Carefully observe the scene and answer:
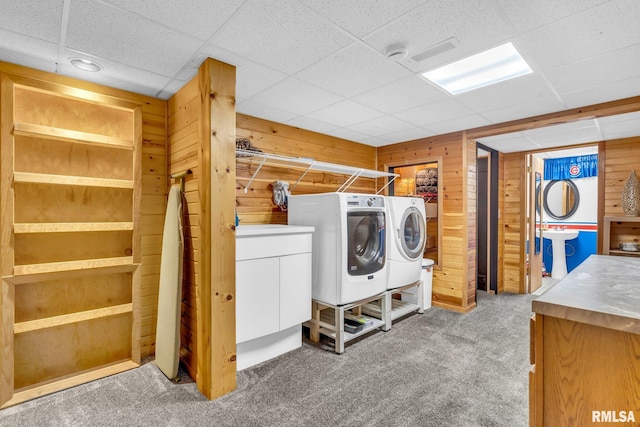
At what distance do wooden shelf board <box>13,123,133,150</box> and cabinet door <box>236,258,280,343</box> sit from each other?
135 centimetres

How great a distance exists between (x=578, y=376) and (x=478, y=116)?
291 centimetres

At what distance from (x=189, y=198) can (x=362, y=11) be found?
5.76ft

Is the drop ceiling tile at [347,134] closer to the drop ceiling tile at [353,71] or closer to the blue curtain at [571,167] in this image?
the drop ceiling tile at [353,71]

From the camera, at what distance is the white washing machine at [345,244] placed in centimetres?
285

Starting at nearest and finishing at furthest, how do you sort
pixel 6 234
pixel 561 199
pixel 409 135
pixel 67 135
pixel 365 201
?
pixel 6 234 < pixel 67 135 < pixel 365 201 < pixel 409 135 < pixel 561 199

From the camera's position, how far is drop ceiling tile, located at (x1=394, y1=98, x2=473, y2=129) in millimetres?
2971

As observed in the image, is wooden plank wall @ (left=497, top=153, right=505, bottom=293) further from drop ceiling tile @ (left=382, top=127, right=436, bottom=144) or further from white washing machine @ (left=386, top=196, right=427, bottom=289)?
white washing machine @ (left=386, top=196, right=427, bottom=289)

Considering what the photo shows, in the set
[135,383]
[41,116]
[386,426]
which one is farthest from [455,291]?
[41,116]

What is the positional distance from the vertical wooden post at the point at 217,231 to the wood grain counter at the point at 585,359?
1765mm

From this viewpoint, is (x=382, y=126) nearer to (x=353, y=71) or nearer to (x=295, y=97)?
(x=295, y=97)

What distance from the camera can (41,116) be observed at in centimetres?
229

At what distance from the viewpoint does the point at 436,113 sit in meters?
3.22

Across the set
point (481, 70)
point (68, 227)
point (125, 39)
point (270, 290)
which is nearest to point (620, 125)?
point (481, 70)

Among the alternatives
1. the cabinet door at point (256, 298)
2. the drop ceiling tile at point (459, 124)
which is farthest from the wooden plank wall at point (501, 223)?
the cabinet door at point (256, 298)
